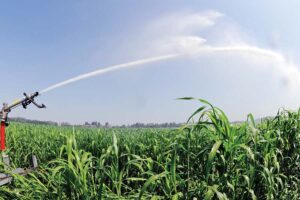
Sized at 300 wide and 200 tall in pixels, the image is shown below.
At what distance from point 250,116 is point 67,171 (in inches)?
60.7

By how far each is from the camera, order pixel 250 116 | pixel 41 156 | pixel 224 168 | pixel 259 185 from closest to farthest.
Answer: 1. pixel 224 168
2. pixel 259 185
3. pixel 250 116
4. pixel 41 156

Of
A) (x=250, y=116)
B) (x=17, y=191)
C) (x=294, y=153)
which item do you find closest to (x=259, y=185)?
(x=250, y=116)

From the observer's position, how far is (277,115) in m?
4.14

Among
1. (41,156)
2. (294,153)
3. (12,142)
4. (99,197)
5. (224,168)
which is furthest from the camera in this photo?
(12,142)

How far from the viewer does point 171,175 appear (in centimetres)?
238

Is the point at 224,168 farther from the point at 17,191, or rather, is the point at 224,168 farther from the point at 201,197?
the point at 17,191

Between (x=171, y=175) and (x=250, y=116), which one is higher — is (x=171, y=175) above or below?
below

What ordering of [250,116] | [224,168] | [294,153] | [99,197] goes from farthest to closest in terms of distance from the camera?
[294,153] < [250,116] < [224,168] < [99,197]

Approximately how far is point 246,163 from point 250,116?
0.53m

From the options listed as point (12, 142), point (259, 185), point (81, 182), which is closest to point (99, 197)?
point (81, 182)

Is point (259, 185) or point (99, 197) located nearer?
point (99, 197)

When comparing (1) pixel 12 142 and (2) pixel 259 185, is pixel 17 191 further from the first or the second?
(1) pixel 12 142

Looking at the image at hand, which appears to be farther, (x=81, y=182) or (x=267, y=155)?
(x=267, y=155)

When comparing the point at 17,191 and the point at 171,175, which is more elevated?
the point at 171,175
